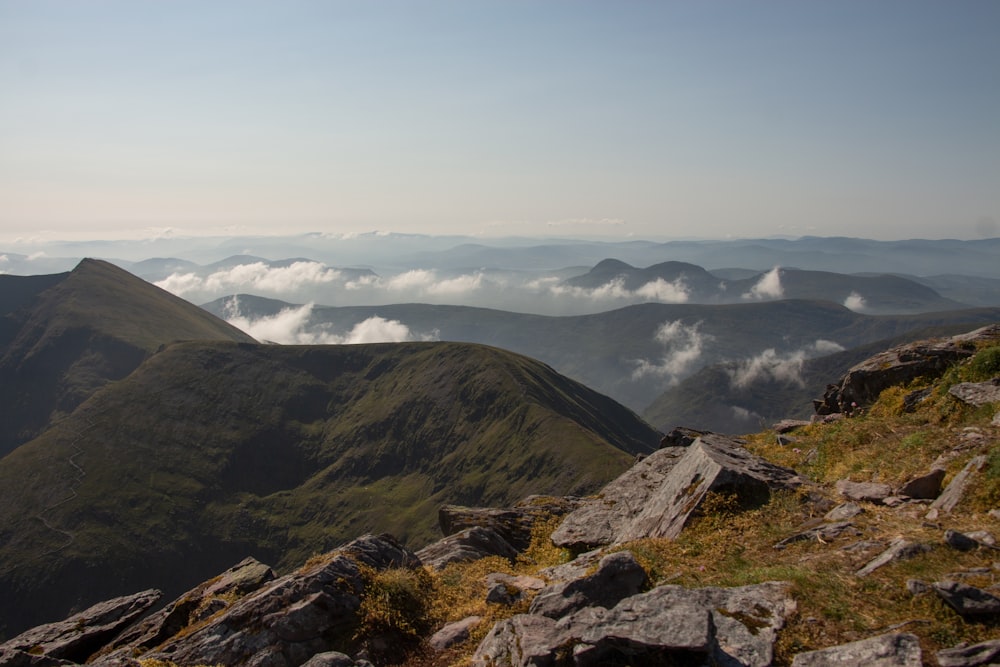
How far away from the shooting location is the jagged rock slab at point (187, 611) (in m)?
16.6

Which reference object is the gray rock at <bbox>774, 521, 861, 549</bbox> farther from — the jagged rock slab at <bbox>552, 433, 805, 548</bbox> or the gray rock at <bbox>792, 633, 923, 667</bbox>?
the gray rock at <bbox>792, 633, 923, 667</bbox>

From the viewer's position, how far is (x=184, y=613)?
17.3 metres

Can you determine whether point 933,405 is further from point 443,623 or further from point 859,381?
point 443,623

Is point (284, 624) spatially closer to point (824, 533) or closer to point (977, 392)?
point (824, 533)

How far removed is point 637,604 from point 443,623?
20.8 ft

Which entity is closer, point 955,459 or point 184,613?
point 955,459

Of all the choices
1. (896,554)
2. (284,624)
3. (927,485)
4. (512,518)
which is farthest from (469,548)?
(927,485)

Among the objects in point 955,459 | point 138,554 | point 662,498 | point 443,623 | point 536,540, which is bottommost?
point 138,554

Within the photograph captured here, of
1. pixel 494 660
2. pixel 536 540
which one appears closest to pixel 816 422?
pixel 536 540

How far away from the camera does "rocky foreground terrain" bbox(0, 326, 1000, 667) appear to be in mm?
9094

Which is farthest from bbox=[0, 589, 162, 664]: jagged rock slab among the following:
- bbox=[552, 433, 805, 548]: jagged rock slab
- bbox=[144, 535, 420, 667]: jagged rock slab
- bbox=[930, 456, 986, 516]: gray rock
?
bbox=[930, 456, 986, 516]: gray rock

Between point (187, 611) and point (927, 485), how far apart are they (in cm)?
2206

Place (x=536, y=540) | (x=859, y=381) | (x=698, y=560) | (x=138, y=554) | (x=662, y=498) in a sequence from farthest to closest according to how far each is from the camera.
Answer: (x=138, y=554)
(x=859, y=381)
(x=536, y=540)
(x=662, y=498)
(x=698, y=560)

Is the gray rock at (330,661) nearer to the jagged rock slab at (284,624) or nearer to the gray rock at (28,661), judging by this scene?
the jagged rock slab at (284,624)
